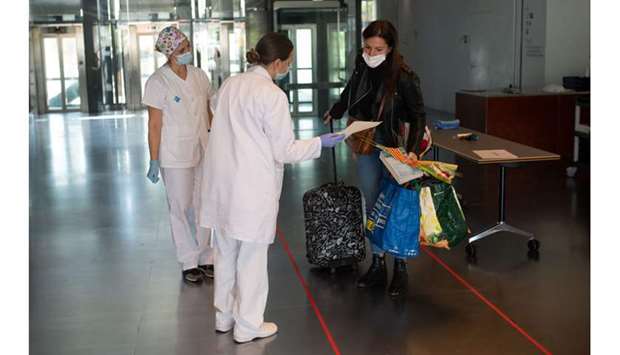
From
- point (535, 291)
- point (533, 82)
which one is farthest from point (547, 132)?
point (535, 291)

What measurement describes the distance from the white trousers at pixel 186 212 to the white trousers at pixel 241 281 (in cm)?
101

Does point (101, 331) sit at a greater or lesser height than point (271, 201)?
lesser

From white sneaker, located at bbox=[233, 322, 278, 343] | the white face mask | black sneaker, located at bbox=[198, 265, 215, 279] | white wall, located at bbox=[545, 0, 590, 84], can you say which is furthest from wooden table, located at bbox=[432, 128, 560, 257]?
white wall, located at bbox=[545, 0, 590, 84]

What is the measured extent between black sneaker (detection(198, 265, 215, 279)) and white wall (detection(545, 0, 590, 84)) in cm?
816

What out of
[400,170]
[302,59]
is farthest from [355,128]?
[302,59]

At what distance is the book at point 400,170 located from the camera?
4336 millimetres

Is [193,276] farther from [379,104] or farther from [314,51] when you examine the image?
[314,51]

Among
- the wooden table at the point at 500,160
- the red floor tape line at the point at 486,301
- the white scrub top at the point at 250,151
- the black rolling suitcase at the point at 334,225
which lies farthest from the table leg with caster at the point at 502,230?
the white scrub top at the point at 250,151

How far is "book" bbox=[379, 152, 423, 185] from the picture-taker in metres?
4.34

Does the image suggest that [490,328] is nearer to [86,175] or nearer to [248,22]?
[86,175]

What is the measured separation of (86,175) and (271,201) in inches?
261

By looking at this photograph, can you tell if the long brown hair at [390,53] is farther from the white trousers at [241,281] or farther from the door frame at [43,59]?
the door frame at [43,59]

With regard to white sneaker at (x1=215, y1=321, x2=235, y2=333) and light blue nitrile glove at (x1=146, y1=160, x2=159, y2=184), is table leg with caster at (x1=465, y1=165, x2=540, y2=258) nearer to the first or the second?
white sneaker at (x1=215, y1=321, x2=235, y2=333)

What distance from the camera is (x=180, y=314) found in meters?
4.49
